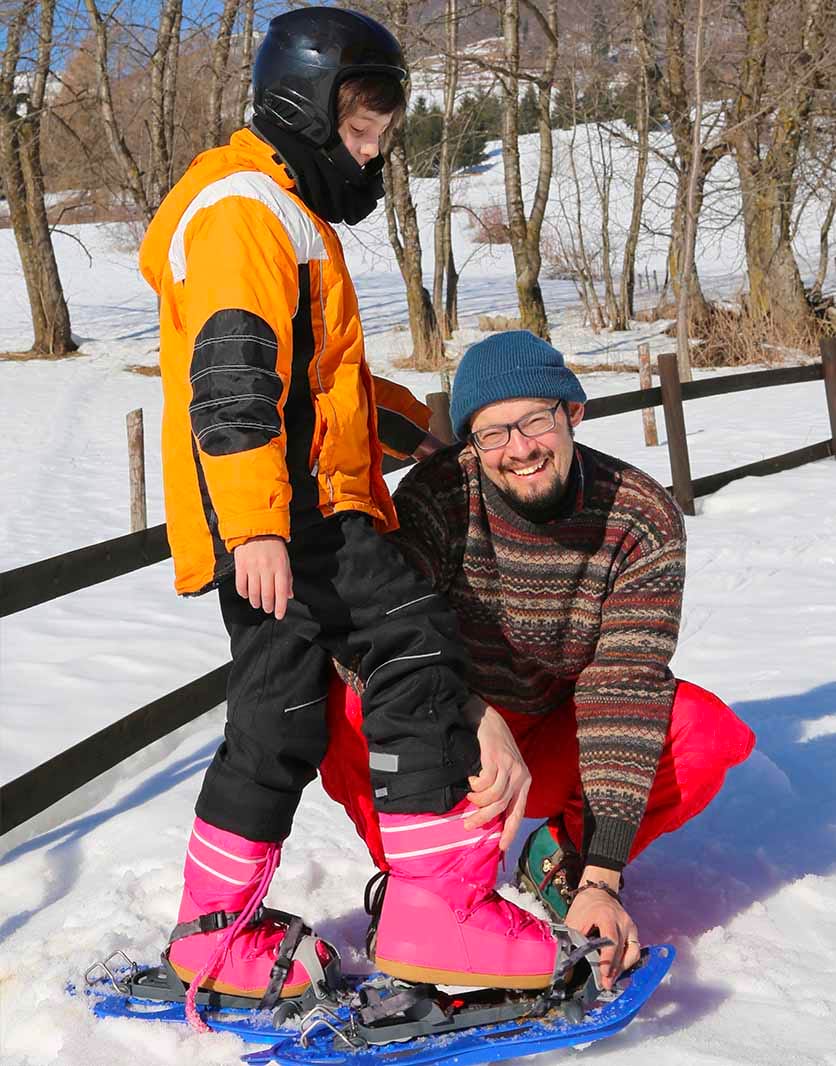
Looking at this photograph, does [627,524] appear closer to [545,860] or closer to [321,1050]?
[545,860]

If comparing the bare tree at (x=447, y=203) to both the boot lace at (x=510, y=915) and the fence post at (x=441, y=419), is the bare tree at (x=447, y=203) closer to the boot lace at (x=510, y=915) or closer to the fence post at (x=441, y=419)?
the fence post at (x=441, y=419)

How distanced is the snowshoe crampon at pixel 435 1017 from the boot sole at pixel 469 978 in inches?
1.2

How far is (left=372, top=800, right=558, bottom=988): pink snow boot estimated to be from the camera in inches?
78.3

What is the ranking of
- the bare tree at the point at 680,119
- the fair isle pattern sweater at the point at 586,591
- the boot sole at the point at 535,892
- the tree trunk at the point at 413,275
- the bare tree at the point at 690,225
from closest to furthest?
the fair isle pattern sweater at the point at 586,591, the boot sole at the point at 535,892, the bare tree at the point at 690,225, the bare tree at the point at 680,119, the tree trunk at the point at 413,275

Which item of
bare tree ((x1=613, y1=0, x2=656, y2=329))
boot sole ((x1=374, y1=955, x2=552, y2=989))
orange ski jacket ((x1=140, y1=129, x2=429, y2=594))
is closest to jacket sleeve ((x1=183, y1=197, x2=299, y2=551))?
orange ski jacket ((x1=140, y1=129, x2=429, y2=594))

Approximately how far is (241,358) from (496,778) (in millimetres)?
814

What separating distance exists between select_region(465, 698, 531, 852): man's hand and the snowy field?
0.41 m

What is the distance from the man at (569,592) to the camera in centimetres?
222

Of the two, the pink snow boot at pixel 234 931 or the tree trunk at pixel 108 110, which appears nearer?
the pink snow boot at pixel 234 931

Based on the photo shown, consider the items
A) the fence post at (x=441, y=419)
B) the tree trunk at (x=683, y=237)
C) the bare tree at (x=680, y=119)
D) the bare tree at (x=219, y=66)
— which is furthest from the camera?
the bare tree at (x=680, y=119)

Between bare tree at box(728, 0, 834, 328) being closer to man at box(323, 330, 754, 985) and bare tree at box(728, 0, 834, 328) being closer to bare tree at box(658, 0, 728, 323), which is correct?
bare tree at box(658, 0, 728, 323)

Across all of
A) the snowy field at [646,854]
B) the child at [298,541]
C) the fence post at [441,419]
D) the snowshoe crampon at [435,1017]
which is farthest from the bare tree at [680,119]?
the snowshoe crampon at [435,1017]

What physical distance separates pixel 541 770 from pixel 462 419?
0.78m

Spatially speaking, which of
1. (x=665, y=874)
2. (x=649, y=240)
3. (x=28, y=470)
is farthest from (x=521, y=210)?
(x=649, y=240)
